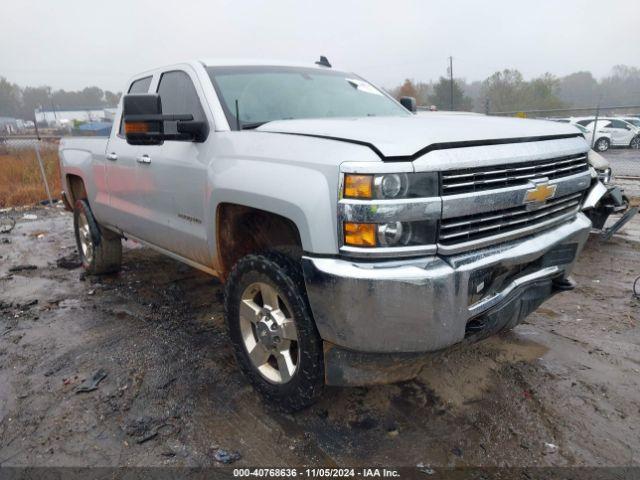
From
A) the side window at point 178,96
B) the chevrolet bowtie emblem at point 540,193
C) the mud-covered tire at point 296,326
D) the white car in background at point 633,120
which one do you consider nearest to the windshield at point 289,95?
the side window at point 178,96

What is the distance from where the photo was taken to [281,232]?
2666 mm

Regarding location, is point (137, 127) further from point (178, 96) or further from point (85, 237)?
point (85, 237)

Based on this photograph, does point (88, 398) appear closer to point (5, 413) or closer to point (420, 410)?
point (5, 413)

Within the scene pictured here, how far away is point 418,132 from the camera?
7.41 feet

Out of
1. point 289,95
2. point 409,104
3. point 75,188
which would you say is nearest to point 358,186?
point 289,95

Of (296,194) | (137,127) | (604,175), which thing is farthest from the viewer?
(604,175)

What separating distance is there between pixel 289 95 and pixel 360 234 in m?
1.71

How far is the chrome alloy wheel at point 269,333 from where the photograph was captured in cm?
253

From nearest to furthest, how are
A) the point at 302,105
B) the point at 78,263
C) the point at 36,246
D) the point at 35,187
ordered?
1. the point at 302,105
2. the point at 78,263
3. the point at 36,246
4. the point at 35,187

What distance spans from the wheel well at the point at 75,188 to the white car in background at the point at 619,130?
18718 millimetres

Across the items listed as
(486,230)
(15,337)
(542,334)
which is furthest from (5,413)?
(542,334)

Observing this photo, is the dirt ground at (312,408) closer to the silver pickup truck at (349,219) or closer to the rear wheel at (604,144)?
the silver pickup truck at (349,219)

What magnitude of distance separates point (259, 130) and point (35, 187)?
1193 centimetres

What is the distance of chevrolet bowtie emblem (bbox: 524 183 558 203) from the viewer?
2416 mm
